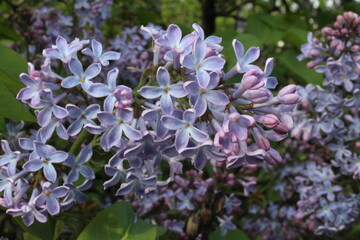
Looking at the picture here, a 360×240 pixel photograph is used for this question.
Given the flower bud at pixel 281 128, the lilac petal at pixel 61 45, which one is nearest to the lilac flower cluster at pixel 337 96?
the flower bud at pixel 281 128

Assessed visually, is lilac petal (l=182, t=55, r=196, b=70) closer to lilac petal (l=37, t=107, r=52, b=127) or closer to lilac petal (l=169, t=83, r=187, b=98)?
lilac petal (l=169, t=83, r=187, b=98)

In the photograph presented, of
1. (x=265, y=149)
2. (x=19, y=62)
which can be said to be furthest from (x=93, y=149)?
(x=265, y=149)

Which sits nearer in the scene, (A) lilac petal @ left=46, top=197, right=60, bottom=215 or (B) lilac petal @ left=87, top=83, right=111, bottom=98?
(B) lilac petal @ left=87, top=83, right=111, bottom=98

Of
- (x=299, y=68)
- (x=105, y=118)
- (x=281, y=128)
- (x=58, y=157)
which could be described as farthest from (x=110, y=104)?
(x=299, y=68)

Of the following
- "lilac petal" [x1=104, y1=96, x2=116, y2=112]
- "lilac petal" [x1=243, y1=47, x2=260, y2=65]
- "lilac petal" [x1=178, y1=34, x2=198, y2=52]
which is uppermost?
"lilac petal" [x1=178, y1=34, x2=198, y2=52]

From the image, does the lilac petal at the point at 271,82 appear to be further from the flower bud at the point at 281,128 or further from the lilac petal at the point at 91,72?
the lilac petal at the point at 91,72

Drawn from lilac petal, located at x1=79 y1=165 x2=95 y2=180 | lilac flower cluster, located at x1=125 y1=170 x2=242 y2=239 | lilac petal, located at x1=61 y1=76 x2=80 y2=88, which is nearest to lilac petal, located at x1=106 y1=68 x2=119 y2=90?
lilac petal, located at x1=61 y1=76 x2=80 y2=88
